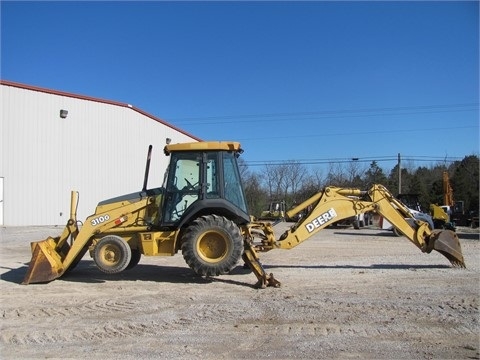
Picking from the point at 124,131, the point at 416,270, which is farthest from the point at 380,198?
the point at 124,131

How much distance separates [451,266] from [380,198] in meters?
2.30

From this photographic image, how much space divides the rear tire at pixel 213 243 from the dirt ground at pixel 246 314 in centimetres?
39

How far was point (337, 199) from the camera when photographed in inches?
397

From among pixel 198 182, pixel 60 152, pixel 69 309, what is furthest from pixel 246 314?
pixel 60 152

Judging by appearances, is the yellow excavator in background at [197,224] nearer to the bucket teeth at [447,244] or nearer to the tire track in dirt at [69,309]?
the bucket teeth at [447,244]

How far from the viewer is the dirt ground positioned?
211 inches

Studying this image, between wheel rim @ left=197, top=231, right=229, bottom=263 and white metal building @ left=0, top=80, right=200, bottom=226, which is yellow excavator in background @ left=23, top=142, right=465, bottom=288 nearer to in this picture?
wheel rim @ left=197, top=231, right=229, bottom=263

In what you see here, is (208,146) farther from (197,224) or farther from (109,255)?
(109,255)

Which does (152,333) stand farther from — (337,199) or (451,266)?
(451,266)

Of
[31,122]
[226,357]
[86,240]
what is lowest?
[226,357]

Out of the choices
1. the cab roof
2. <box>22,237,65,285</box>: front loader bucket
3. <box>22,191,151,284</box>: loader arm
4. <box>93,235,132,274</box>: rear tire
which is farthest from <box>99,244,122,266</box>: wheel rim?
the cab roof

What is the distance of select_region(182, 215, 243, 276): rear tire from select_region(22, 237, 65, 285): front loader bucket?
8.46 ft

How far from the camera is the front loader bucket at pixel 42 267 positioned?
924cm

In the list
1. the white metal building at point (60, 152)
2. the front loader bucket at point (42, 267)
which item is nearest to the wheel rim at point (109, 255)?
the front loader bucket at point (42, 267)
